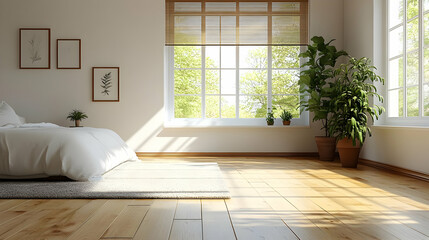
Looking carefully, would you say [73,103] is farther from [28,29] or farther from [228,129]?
[228,129]

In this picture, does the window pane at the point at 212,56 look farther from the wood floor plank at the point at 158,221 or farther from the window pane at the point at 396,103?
the wood floor plank at the point at 158,221

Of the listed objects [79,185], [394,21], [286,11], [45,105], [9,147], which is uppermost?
[286,11]

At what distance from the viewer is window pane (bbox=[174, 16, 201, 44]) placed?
18.4 feet

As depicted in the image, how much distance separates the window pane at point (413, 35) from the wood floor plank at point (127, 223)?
312cm

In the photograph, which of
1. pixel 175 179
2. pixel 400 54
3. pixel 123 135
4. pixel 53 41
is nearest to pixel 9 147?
pixel 175 179

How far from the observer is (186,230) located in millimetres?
1732

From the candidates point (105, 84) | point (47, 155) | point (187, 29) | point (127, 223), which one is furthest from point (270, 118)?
point (127, 223)

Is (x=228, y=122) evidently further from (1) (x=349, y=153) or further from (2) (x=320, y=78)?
(1) (x=349, y=153)

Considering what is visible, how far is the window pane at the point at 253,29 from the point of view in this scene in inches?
222

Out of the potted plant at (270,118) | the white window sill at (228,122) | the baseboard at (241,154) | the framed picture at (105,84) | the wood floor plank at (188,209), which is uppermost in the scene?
the framed picture at (105,84)

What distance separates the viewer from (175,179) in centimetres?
310

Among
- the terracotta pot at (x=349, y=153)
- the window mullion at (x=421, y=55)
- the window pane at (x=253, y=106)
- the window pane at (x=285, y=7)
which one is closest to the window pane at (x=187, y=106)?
the window pane at (x=253, y=106)

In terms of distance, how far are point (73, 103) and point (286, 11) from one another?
353 cm

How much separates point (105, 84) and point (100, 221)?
13.0 feet
